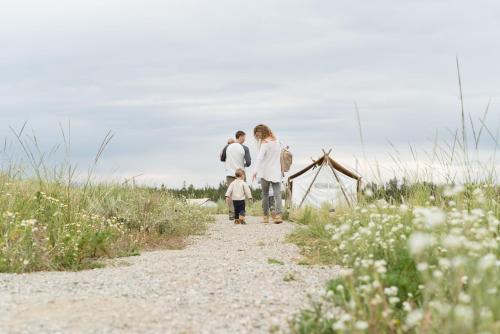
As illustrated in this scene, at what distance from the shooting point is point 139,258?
815 cm

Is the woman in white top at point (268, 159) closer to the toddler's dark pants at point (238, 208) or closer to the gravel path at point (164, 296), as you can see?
the toddler's dark pants at point (238, 208)

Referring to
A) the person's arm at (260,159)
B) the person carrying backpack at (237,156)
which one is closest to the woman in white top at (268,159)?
the person's arm at (260,159)

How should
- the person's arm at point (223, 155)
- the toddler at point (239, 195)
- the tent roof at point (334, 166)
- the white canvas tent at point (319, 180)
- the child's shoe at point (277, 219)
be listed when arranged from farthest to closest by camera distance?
the tent roof at point (334, 166) → the white canvas tent at point (319, 180) → the person's arm at point (223, 155) → the toddler at point (239, 195) → the child's shoe at point (277, 219)

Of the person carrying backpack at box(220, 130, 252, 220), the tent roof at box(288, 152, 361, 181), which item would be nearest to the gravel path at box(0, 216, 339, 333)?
the person carrying backpack at box(220, 130, 252, 220)

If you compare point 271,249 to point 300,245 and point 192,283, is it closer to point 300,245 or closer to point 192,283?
point 300,245

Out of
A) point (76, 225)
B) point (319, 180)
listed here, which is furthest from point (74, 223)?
point (319, 180)

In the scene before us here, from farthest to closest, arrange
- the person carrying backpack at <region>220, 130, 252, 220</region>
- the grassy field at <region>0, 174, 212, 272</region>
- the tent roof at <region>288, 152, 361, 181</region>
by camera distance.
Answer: the tent roof at <region>288, 152, 361, 181</region> < the person carrying backpack at <region>220, 130, 252, 220</region> < the grassy field at <region>0, 174, 212, 272</region>

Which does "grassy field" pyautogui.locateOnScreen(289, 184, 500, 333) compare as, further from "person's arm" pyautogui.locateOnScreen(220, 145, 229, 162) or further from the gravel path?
"person's arm" pyautogui.locateOnScreen(220, 145, 229, 162)

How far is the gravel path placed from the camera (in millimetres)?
4582

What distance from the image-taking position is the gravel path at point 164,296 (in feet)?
15.0

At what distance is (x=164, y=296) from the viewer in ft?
17.9

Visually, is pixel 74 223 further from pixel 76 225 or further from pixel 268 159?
pixel 268 159

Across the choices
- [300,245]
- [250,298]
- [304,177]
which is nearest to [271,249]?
[300,245]

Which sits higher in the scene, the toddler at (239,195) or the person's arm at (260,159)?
the person's arm at (260,159)
